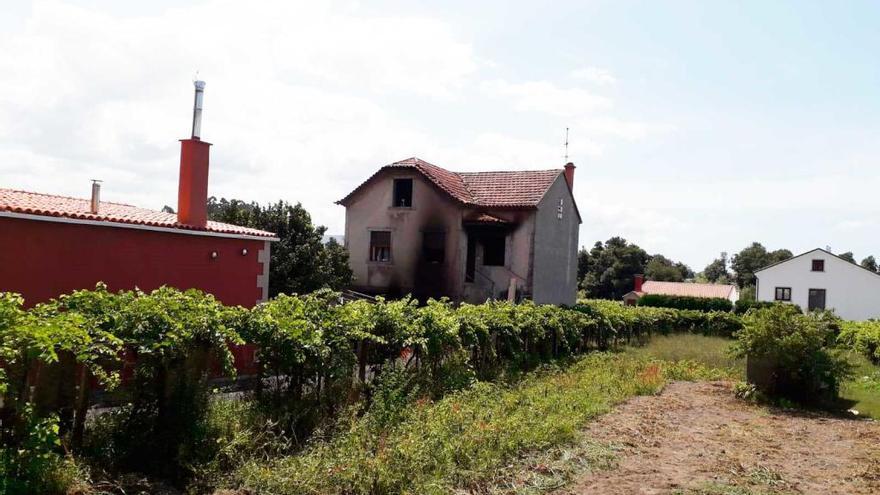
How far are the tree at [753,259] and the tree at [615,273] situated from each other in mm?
22314

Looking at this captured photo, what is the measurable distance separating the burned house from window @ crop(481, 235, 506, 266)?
0.04 metres

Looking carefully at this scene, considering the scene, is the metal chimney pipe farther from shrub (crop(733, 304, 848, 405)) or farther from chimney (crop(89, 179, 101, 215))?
shrub (crop(733, 304, 848, 405))

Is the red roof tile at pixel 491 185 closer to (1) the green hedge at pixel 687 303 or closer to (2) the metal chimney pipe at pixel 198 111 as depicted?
(2) the metal chimney pipe at pixel 198 111

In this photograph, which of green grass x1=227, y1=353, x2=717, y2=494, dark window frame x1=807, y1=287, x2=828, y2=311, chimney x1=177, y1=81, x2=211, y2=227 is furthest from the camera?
dark window frame x1=807, y1=287, x2=828, y2=311

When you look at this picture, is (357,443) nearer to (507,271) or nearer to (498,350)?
(498,350)

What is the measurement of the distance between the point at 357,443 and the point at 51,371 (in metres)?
3.25

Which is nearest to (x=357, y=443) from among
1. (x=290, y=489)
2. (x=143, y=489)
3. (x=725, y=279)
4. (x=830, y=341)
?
(x=290, y=489)

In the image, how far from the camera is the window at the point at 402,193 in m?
27.8

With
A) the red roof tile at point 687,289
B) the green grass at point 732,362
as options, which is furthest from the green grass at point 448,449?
the red roof tile at point 687,289

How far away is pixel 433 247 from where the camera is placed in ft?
89.1

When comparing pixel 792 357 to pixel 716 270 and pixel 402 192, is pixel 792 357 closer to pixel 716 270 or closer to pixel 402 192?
pixel 402 192

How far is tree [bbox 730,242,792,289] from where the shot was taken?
9419 centimetres

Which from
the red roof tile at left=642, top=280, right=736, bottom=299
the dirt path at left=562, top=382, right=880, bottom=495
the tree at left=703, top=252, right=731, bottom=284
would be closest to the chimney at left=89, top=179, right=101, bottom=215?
the dirt path at left=562, top=382, right=880, bottom=495

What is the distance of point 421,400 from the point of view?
10.1 m
